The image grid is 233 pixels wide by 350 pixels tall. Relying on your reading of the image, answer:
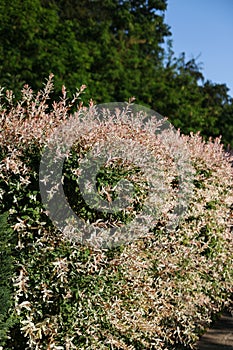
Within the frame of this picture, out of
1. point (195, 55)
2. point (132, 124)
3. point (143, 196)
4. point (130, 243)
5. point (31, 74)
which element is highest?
point (195, 55)

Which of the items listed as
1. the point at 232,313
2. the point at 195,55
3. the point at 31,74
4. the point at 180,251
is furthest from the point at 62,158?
the point at 195,55

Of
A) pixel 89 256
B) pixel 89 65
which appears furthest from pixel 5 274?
pixel 89 65

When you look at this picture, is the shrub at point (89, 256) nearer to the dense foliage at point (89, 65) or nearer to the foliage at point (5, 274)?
the foliage at point (5, 274)

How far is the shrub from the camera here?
141 inches

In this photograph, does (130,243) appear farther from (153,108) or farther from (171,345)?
(153,108)

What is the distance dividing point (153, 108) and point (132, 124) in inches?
498

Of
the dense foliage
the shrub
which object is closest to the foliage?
the shrub

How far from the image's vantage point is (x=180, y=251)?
4.90 metres

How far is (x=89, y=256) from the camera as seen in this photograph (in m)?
3.65

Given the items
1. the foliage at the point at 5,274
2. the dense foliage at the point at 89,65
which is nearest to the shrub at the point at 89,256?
the foliage at the point at 5,274

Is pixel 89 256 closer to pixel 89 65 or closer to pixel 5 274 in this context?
pixel 5 274

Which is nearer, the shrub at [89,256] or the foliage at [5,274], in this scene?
the foliage at [5,274]

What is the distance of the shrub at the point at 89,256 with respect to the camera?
3.57 m

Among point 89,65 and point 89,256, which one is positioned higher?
point 89,65
